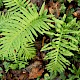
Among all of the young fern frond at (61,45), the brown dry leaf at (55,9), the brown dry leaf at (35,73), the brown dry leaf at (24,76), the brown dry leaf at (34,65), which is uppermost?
the brown dry leaf at (55,9)

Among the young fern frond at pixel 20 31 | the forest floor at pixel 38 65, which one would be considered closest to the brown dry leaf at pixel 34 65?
the forest floor at pixel 38 65

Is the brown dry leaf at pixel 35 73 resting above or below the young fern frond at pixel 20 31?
below

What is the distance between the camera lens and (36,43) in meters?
3.59

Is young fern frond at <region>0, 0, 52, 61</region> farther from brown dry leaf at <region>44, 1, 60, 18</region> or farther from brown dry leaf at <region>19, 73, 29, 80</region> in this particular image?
brown dry leaf at <region>19, 73, 29, 80</region>

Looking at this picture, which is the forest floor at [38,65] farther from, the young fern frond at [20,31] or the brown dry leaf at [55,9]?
the young fern frond at [20,31]

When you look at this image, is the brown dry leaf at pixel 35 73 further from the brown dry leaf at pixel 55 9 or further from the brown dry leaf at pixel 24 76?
the brown dry leaf at pixel 55 9

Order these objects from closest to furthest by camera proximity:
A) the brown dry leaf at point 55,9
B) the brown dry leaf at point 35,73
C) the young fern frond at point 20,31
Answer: the young fern frond at point 20,31, the brown dry leaf at point 35,73, the brown dry leaf at point 55,9

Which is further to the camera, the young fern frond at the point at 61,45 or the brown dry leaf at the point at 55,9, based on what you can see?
the brown dry leaf at the point at 55,9

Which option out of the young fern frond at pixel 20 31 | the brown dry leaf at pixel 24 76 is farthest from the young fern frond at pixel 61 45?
the brown dry leaf at pixel 24 76

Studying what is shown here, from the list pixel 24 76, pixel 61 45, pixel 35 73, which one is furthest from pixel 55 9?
pixel 24 76

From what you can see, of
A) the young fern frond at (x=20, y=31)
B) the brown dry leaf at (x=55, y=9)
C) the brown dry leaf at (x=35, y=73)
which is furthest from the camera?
the brown dry leaf at (x=55, y=9)

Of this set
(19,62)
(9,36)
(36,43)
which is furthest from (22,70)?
(9,36)

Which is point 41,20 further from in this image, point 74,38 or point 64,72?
point 64,72

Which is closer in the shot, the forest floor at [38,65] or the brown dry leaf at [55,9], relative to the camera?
the forest floor at [38,65]
